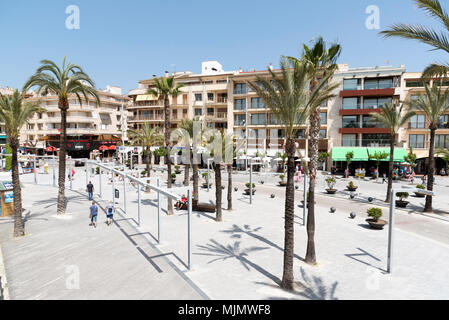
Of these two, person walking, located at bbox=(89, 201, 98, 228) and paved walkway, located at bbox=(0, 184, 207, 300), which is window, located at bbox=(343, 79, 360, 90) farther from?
person walking, located at bbox=(89, 201, 98, 228)

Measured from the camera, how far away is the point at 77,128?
200 feet

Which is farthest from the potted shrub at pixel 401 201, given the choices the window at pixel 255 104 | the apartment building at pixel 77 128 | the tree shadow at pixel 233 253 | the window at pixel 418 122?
the apartment building at pixel 77 128

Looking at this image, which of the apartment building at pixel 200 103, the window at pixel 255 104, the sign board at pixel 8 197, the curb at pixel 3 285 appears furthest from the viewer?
the apartment building at pixel 200 103

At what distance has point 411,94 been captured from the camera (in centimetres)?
4078

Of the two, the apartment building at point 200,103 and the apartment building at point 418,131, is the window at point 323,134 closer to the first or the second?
the apartment building at point 418,131

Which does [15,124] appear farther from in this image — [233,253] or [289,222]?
[289,222]

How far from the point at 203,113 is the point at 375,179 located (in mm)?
31574

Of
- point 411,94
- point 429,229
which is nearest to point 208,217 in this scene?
point 429,229

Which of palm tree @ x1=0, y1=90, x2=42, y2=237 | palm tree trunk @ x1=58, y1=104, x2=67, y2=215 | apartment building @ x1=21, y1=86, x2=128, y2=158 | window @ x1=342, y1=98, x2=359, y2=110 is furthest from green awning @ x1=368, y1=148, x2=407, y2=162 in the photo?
apartment building @ x1=21, y1=86, x2=128, y2=158

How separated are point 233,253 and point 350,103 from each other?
37674mm

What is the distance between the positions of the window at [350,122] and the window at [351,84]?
14.1 ft

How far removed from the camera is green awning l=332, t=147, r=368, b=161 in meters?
39.4

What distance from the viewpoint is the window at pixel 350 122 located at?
42.2 m
